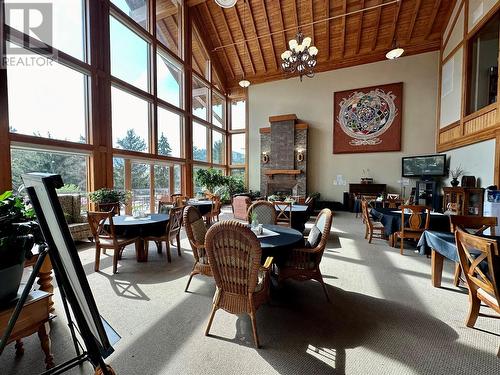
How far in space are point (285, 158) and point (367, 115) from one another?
3568 mm

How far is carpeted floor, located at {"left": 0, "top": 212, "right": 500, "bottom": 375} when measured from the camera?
5.22ft

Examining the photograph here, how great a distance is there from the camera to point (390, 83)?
8.56 m

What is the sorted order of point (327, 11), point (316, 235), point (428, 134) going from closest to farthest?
point (316, 235), point (327, 11), point (428, 134)

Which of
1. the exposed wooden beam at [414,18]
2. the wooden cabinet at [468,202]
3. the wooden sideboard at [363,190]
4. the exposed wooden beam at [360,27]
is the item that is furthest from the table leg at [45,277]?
the exposed wooden beam at [414,18]

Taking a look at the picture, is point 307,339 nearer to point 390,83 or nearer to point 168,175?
point 168,175

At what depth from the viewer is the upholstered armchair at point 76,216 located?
14.8ft

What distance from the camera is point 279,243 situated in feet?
7.22

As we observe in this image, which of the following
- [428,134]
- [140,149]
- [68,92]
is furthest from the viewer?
[428,134]

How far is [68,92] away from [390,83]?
33.1 feet

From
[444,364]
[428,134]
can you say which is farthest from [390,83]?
[444,364]

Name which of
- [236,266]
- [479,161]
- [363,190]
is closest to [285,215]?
[236,266]

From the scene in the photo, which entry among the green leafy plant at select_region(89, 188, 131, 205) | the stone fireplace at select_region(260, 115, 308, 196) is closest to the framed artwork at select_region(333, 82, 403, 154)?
the stone fireplace at select_region(260, 115, 308, 196)

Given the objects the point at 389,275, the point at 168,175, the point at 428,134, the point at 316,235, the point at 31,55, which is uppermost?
the point at 31,55

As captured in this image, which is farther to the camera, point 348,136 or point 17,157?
point 348,136
